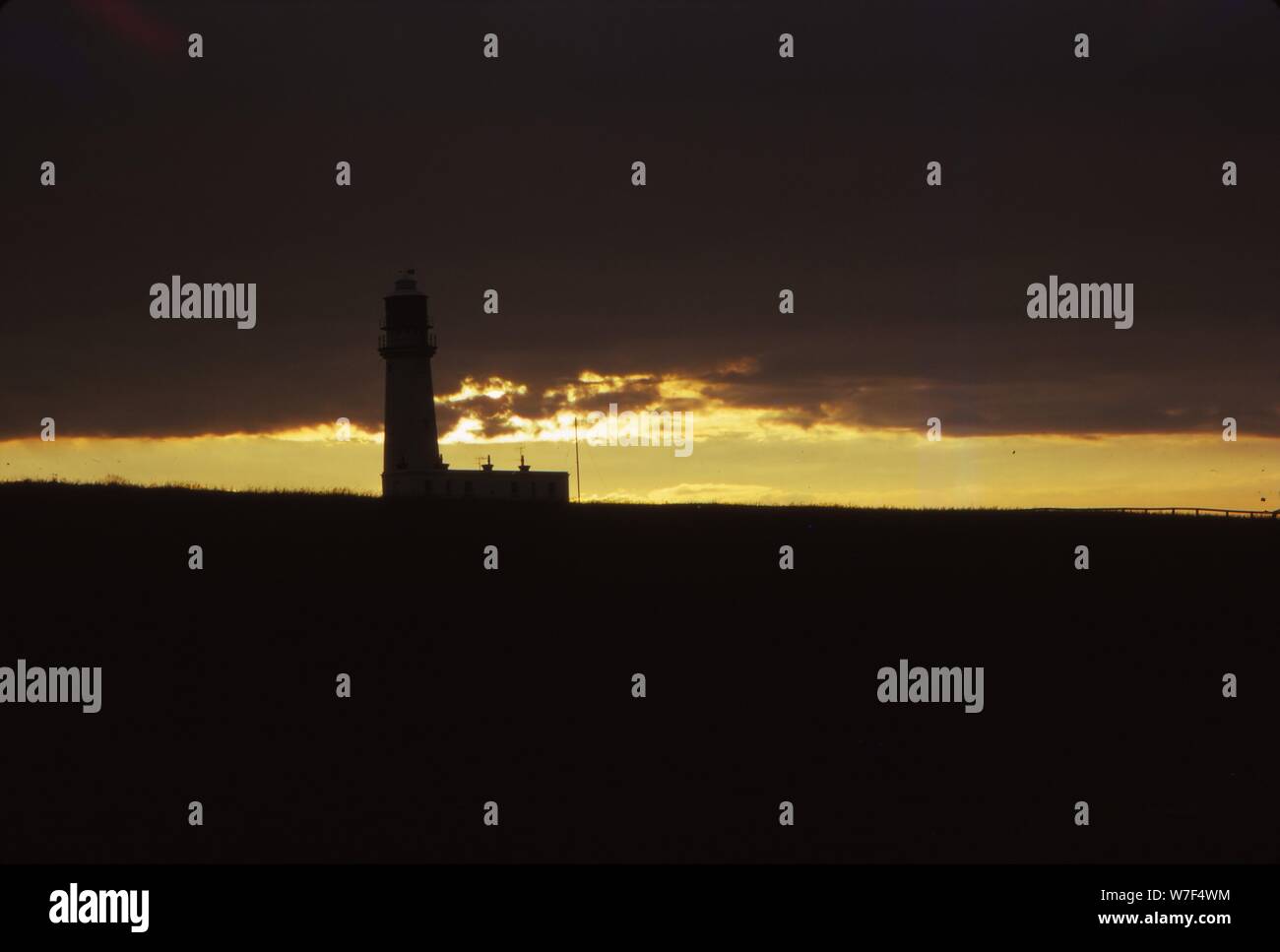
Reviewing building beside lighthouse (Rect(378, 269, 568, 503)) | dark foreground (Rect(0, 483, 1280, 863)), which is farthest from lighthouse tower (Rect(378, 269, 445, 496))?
dark foreground (Rect(0, 483, 1280, 863))

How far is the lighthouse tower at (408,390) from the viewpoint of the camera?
69.9 metres

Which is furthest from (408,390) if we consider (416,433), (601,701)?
(601,701)

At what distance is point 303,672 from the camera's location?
25.8m

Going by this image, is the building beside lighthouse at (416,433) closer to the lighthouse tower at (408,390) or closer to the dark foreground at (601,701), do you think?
the lighthouse tower at (408,390)

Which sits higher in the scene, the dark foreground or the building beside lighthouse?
the building beside lighthouse

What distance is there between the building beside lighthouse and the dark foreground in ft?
91.3

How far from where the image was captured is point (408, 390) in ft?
233

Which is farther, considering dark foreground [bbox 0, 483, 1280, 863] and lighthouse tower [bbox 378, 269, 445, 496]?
lighthouse tower [bbox 378, 269, 445, 496]

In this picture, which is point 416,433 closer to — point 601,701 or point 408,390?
point 408,390

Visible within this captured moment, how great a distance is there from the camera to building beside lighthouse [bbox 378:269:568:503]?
6825cm

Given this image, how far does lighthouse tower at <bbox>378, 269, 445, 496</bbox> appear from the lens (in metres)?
69.9

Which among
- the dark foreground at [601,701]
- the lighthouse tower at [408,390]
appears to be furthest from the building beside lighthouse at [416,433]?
the dark foreground at [601,701]

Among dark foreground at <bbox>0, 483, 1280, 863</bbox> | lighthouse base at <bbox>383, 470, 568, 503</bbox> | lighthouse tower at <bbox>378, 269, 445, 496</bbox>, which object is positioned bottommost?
dark foreground at <bbox>0, 483, 1280, 863</bbox>

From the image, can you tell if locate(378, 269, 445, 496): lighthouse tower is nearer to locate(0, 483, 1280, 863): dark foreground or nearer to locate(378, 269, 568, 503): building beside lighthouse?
locate(378, 269, 568, 503): building beside lighthouse
